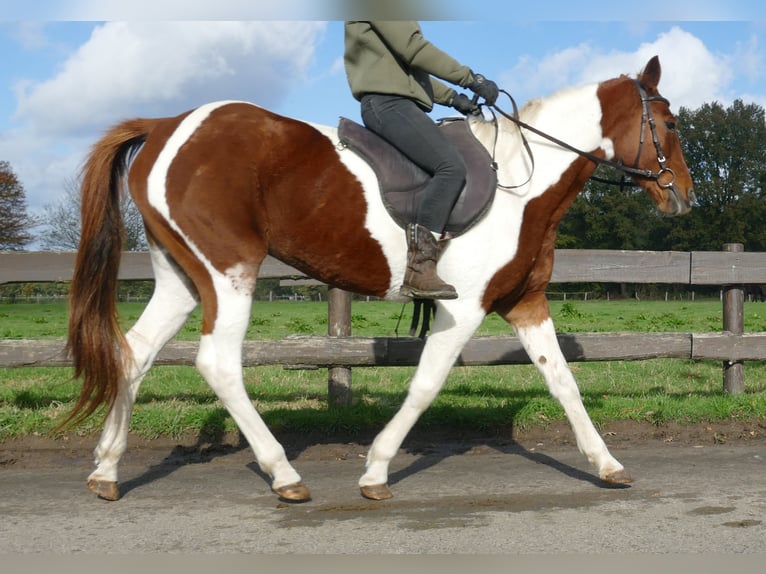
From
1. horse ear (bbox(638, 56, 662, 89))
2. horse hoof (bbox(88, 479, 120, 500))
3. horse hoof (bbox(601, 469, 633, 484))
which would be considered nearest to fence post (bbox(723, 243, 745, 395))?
horse ear (bbox(638, 56, 662, 89))

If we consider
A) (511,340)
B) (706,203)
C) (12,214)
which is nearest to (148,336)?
(511,340)

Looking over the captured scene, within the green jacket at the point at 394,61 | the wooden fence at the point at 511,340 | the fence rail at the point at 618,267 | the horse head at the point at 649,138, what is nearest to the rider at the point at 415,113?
the green jacket at the point at 394,61

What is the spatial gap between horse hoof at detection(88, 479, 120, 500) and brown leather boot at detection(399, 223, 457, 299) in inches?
79.2

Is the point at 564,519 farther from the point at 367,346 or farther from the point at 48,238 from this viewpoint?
the point at 48,238

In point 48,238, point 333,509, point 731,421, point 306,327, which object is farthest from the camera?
point 48,238

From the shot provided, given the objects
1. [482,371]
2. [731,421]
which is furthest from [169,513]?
[482,371]

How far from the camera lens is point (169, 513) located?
14.0 ft

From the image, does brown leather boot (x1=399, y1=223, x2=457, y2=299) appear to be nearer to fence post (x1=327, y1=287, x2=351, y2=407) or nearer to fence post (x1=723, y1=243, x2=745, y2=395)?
fence post (x1=327, y1=287, x2=351, y2=407)

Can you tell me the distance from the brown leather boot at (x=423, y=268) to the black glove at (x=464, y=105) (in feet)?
3.15

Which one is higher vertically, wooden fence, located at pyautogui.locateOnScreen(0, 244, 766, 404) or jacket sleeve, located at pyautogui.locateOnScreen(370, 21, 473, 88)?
jacket sleeve, located at pyautogui.locateOnScreen(370, 21, 473, 88)

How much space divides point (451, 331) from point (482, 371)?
20.7 ft

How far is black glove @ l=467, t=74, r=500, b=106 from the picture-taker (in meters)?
4.93

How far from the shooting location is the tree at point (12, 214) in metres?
56.8

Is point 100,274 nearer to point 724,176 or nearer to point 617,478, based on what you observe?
point 617,478
